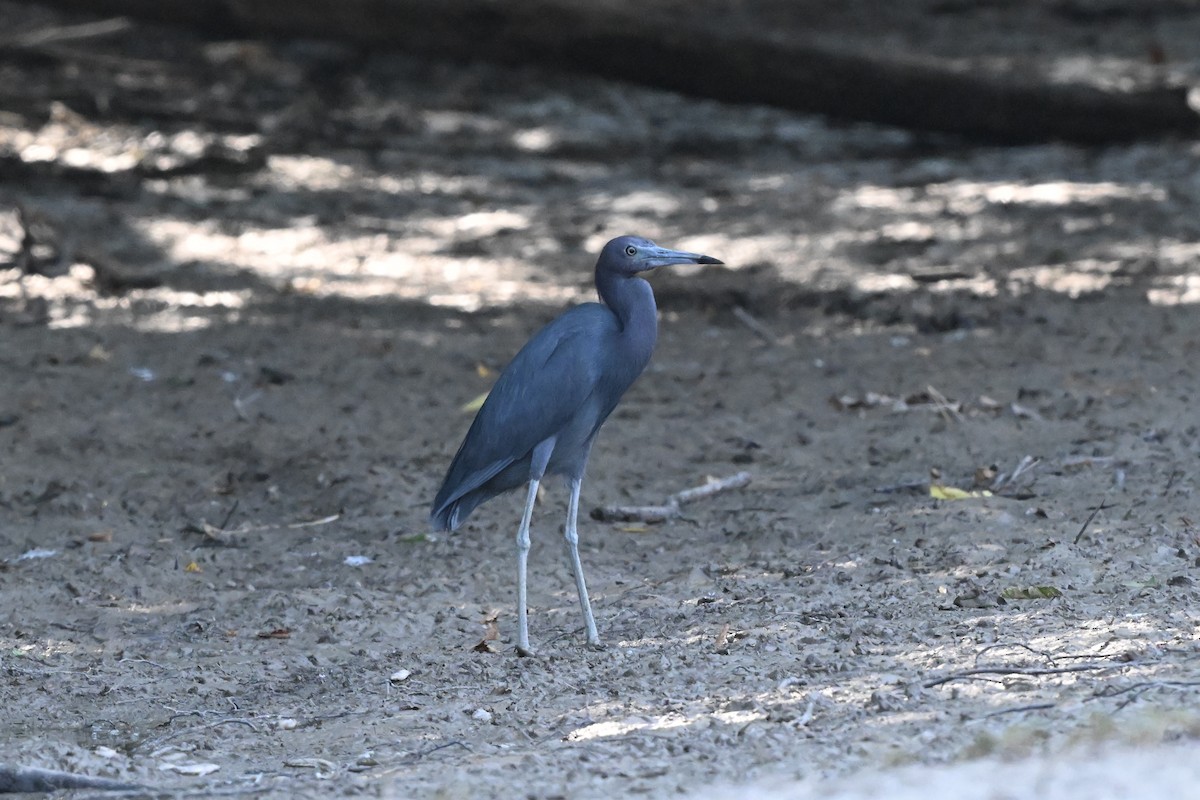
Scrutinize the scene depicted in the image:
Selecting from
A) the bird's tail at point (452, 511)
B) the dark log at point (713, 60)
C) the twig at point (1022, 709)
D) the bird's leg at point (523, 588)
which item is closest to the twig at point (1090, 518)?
the twig at point (1022, 709)

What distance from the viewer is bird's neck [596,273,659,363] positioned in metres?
4.99

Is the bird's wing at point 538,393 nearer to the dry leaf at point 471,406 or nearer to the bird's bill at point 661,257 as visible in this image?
the bird's bill at point 661,257

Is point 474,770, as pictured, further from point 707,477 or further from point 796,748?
point 707,477

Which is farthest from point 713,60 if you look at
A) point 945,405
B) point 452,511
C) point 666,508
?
point 452,511

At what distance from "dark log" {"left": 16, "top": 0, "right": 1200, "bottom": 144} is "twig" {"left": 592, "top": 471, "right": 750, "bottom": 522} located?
546 cm

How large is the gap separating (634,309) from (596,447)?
1916mm

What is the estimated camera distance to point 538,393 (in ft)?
16.2

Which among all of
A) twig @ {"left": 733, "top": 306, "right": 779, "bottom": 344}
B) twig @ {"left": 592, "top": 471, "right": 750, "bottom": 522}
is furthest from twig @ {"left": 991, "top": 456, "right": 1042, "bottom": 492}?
twig @ {"left": 733, "top": 306, "right": 779, "bottom": 344}

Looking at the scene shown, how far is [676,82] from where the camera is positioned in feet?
37.4

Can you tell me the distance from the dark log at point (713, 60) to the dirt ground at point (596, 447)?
250mm

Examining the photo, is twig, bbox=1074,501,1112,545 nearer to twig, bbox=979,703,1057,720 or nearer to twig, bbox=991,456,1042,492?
twig, bbox=991,456,1042,492

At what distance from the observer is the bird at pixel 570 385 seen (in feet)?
16.2

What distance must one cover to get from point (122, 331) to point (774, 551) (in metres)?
4.09

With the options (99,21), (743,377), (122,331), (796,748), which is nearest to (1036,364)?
(743,377)
